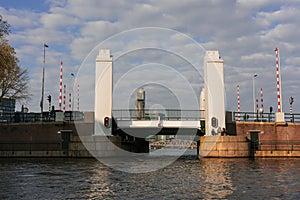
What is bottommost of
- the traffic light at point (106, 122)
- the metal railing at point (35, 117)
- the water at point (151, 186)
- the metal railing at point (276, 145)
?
the water at point (151, 186)

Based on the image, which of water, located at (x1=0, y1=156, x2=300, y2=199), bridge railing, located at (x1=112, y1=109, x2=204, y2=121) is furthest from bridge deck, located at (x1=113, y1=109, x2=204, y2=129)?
water, located at (x1=0, y1=156, x2=300, y2=199)

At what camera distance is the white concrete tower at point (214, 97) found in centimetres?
3303

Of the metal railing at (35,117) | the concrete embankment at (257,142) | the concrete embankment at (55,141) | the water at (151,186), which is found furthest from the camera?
the metal railing at (35,117)

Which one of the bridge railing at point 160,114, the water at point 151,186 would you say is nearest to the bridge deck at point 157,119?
the bridge railing at point 160,114

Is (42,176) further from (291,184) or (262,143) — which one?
(262,143)

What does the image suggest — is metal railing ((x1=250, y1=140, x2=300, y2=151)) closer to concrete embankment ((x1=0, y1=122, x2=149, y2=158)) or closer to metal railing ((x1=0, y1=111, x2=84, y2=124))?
concrete embankment ((x1=0, y1=122, x2=149, y2=158))

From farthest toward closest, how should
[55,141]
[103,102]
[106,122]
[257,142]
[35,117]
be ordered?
1. [35,117]
2. [55,141]
3. [257,142]
4. [103,102]
5. [106,122]

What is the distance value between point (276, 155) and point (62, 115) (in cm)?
2082

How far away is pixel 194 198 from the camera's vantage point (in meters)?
11.7

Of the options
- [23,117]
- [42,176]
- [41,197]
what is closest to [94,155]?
[23,117]

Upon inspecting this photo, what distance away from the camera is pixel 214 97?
33.2 metres

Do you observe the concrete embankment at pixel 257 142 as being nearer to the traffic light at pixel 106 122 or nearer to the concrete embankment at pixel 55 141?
the traffic light at pixel 106 122

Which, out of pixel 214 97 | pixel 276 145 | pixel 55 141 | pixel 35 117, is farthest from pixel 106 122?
pixel 276 145

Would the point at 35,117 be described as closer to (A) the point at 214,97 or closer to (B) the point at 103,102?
(B) the point at 103,102
